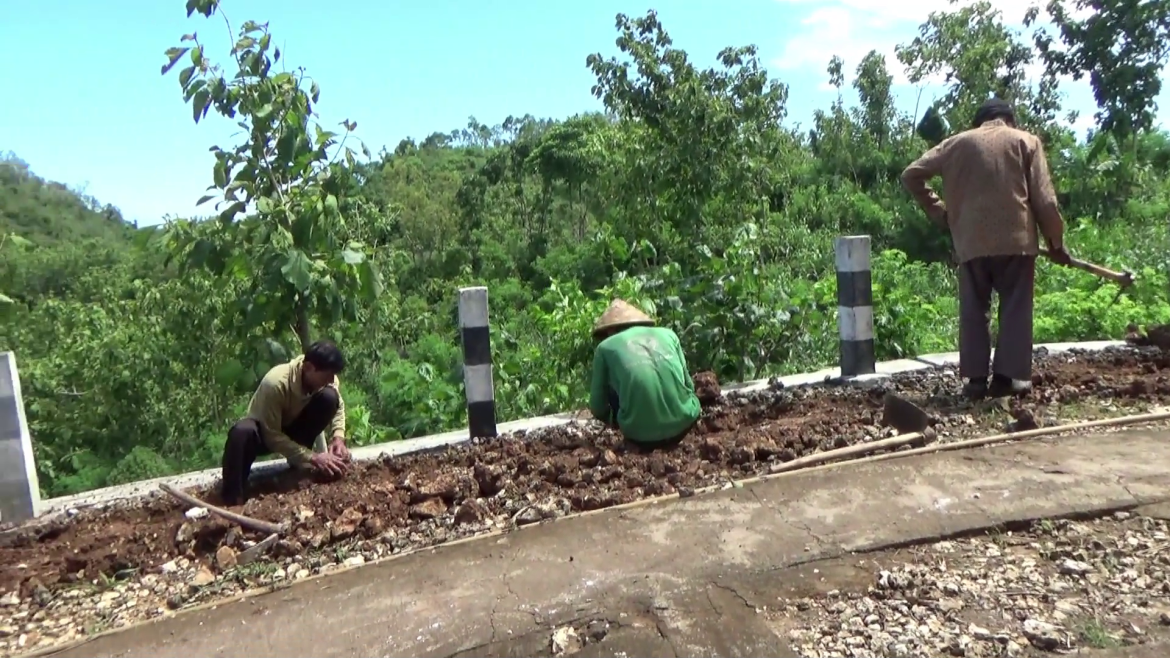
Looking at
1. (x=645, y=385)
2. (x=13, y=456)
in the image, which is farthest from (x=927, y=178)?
(x=13, y=456)

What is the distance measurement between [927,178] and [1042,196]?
2.12ft

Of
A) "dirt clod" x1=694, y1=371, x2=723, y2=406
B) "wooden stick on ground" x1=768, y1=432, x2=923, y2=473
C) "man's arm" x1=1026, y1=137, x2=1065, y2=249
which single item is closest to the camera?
"wooden stick on ground" x1=768, y1=432, x2=923, y2=473

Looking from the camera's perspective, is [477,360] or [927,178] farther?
[927,178]

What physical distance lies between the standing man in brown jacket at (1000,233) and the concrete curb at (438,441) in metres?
0.84

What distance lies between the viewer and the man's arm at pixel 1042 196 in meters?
5.38

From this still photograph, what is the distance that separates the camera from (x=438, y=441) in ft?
18.6

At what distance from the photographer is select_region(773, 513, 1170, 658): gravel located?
2881mm

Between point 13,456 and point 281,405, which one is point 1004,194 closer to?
point 281,405

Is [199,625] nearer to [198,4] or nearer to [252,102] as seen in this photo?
[252,102]

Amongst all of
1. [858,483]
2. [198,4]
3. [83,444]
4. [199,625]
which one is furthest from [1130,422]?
[83,444]

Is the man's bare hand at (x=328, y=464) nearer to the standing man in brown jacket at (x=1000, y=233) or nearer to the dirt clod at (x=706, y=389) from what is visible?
the dirt clod at (x=706, y=389)

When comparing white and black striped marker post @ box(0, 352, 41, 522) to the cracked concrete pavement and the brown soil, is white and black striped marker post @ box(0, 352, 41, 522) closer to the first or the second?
the brown soil

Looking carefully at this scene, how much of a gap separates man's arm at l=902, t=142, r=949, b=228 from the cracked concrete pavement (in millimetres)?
1871

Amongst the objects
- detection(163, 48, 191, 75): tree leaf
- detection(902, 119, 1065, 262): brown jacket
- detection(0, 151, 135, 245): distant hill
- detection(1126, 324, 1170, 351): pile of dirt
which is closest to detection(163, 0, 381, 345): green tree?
detection(163, 48, 191, 75): tree leaf
